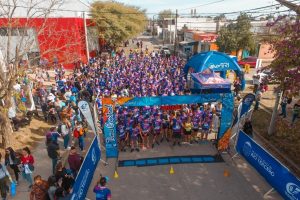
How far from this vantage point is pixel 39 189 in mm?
6707

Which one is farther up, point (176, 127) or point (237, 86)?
point (237, 86)

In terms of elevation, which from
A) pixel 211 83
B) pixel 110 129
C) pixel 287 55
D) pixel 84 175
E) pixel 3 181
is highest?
pixel 287 55

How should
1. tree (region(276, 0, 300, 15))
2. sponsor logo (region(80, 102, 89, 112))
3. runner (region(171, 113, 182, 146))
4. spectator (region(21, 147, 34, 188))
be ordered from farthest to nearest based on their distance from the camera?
runner (region(171, 113, 182, 146)), sponsor logo (region(80, 102, 89, 112)), spectator (region(21, 147, 34, 188)), tree (region(276, 0, 300, 15))

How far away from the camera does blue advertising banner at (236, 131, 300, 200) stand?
7.28 meters

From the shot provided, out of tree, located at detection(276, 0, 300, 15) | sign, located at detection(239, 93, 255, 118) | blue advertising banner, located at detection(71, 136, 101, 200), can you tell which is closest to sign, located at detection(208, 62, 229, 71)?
sign, located at detection(239, 93, 255, 118)

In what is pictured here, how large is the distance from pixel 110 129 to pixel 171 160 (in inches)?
117

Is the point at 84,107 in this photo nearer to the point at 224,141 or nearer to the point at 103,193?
the point at 103,193

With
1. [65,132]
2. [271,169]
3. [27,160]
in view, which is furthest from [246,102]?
[27,160]

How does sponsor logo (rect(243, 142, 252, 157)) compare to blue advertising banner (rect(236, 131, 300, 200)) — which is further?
sponsor logo (rect(243, 142, 252, 157))

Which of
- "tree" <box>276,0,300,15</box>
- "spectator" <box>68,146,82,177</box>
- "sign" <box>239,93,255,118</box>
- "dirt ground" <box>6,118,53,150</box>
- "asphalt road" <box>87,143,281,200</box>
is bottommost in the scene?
"asphalt road" <box>87,143,281,200</box>

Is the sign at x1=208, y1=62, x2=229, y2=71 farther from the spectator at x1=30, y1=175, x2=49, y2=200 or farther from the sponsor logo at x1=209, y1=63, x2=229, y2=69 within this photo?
the spectator at x1=30, y1=175, x2=49, y2=200

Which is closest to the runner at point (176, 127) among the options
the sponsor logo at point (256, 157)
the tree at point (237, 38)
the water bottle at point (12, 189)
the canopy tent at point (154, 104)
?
the canopy tent at point (154, 104)

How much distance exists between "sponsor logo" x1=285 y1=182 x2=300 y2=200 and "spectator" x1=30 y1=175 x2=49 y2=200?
6958mm

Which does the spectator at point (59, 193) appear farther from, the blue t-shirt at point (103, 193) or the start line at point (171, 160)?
the start line at point (171, 160)
